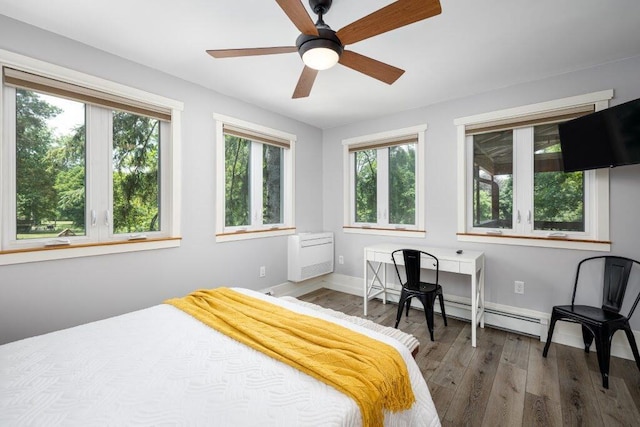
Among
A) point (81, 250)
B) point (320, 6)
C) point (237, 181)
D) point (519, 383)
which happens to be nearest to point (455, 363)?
point (519, 383)

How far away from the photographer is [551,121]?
8.89ft

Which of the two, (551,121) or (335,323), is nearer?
(335,323)

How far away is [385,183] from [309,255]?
1452mm

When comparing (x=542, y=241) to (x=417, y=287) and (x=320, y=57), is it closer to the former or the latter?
(x=417, y=287)

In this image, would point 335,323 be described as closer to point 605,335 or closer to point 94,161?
point 605,335

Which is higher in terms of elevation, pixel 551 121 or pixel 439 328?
pixel 551 121

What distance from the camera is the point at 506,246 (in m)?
2.96

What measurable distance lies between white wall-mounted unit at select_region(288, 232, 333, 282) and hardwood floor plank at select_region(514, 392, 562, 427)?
2564 millimetres

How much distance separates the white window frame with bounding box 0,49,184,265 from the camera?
6.26 ft

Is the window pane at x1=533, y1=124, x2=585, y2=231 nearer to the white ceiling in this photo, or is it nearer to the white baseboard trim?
the white ceiling

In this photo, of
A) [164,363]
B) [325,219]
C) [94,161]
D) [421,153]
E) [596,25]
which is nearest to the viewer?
[164,363]

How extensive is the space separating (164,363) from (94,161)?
1.89 m

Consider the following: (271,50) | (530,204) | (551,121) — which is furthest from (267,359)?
(551,121)

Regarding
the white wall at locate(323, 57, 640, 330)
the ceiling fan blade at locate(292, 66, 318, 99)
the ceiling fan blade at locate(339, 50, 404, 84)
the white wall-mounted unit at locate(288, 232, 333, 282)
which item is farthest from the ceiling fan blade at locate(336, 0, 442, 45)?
the white wall-mounted unit at locate(288, 232, 333, 282)
